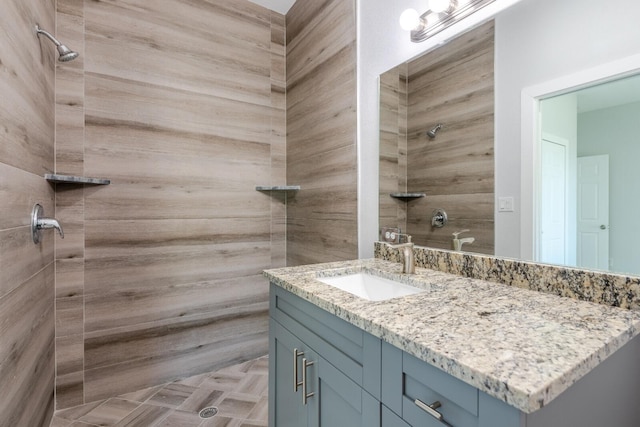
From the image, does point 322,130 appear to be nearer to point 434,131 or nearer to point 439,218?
point 434,131

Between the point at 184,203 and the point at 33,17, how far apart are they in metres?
1.19

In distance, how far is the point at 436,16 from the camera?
1.42m

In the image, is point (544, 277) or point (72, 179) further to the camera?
point (72, 179)

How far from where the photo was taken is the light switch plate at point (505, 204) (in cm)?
119

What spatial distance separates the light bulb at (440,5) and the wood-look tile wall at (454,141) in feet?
0.47

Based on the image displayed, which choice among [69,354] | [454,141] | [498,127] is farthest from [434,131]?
[69,354]

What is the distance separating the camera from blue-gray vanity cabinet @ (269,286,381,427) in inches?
33.2

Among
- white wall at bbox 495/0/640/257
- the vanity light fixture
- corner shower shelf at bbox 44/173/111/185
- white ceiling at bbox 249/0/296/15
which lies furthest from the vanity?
white ceiling at bbox 249/0/296/15

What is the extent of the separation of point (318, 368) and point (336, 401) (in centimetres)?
12

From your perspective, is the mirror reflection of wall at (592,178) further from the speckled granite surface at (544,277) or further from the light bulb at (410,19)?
the light bulb at (410,19)

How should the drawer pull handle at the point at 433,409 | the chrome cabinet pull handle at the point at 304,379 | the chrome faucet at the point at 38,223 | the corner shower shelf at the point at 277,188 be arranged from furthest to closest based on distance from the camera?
the corner shower shelf at the point at 277,188, the chrome faucet at the point at 38,223, the chrome cabinet pull handle at the point at 304,379, the drawer pull handle at the point at 433,409

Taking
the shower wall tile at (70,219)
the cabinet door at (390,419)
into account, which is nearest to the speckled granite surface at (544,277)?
the cabinet door at (390,419)

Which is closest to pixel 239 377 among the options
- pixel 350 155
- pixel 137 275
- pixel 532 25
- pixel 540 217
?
pixel 137 275

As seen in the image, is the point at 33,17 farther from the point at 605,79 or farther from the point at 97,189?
the point at 605,79
